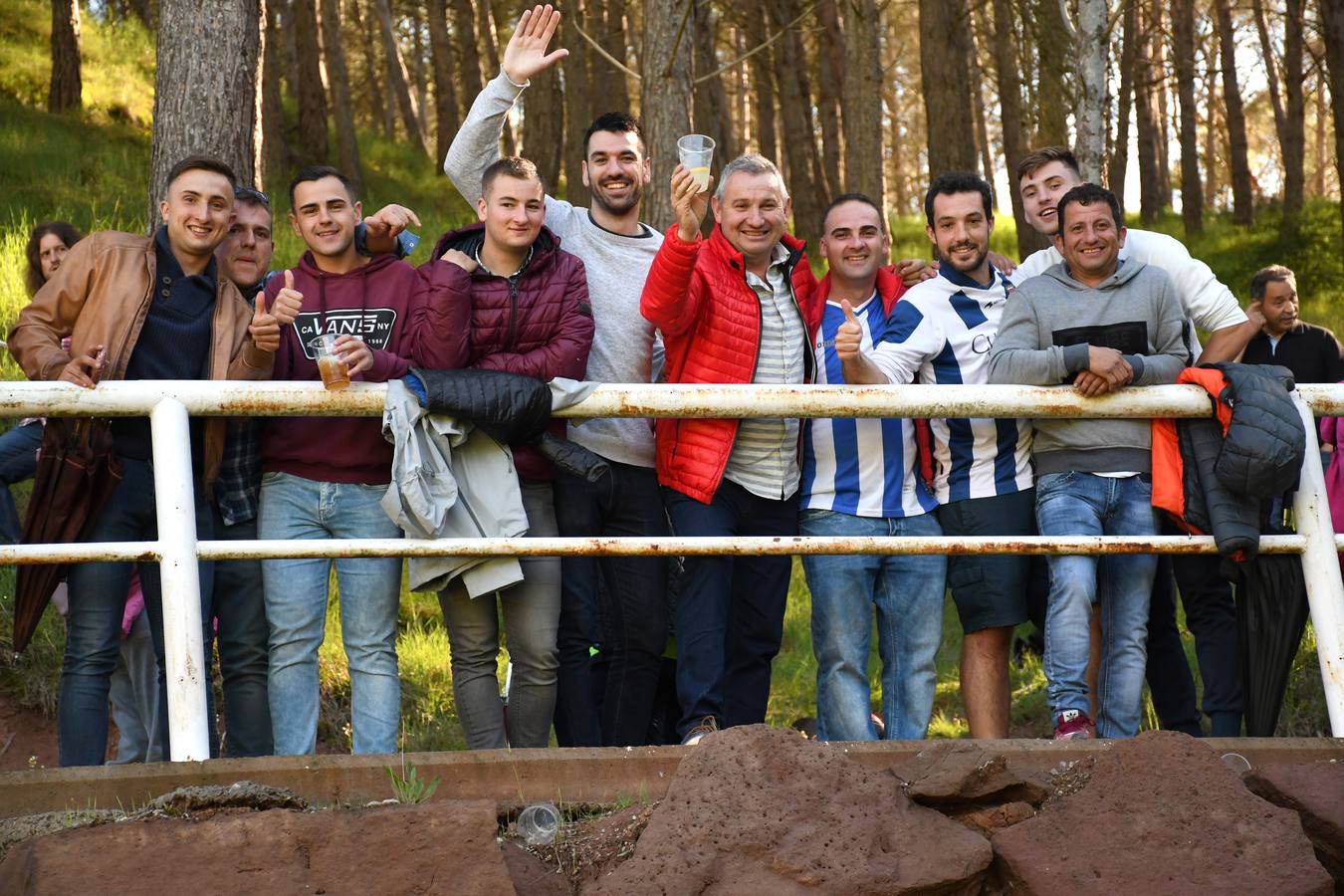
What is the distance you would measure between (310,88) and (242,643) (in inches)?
522

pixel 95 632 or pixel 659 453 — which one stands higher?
pixel 659 453

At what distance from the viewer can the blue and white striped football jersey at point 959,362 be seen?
175 inches

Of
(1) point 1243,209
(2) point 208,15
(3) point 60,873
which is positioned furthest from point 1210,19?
(3) point 60,873

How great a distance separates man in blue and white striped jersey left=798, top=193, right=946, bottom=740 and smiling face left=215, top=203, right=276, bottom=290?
6.35 feet

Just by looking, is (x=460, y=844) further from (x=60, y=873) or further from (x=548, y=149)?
(x=548, y=149)

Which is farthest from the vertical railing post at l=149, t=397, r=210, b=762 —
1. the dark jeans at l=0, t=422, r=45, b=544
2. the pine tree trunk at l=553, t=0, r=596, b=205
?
the pine tree trunk at l=553, t=0, r=596, b=205

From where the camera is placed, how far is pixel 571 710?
179 inches

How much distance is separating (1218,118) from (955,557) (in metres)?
34.9

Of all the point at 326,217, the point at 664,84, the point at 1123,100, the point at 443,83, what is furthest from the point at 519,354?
the point at 1123,100

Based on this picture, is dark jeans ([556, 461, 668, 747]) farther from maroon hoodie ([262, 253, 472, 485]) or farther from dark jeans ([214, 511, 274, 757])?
dark jeans ([214, 511, 274, 757])

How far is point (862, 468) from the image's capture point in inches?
176

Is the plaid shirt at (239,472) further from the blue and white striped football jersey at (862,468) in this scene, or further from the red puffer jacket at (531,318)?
the blue and white striped football jersey at (862,468)

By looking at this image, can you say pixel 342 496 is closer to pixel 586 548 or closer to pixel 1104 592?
pixel 586 548

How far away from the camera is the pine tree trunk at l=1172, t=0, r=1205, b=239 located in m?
19.4
